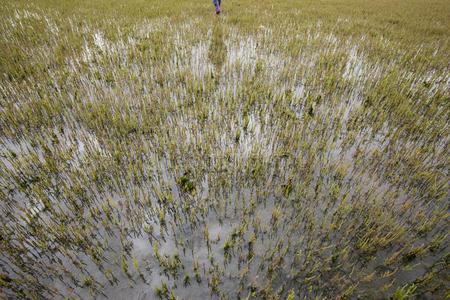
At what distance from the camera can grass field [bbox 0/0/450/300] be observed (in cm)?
207

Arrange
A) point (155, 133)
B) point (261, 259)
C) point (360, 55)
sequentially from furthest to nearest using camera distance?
1. point (360, 55)
2. point (155, 133)
3. point (261, 259)

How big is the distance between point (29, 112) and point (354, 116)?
18.1 feet

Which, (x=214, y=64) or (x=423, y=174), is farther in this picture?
(x=214, y=64)

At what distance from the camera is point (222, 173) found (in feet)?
9.80

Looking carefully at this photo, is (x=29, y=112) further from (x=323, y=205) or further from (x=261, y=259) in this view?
(x=323, y=205)

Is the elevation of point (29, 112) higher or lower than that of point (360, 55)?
lower

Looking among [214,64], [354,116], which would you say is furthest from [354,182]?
[214,64]

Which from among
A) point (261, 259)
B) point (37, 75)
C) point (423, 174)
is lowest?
point (261, 259)

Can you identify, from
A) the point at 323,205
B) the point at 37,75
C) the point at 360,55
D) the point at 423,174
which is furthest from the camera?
the point at 360,55

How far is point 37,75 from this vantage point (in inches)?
198

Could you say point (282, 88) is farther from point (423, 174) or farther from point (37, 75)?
point (37, 75)

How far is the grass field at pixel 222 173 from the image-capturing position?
2074 mm

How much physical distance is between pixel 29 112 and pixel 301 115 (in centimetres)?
465

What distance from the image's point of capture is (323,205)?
2656 millimetres
